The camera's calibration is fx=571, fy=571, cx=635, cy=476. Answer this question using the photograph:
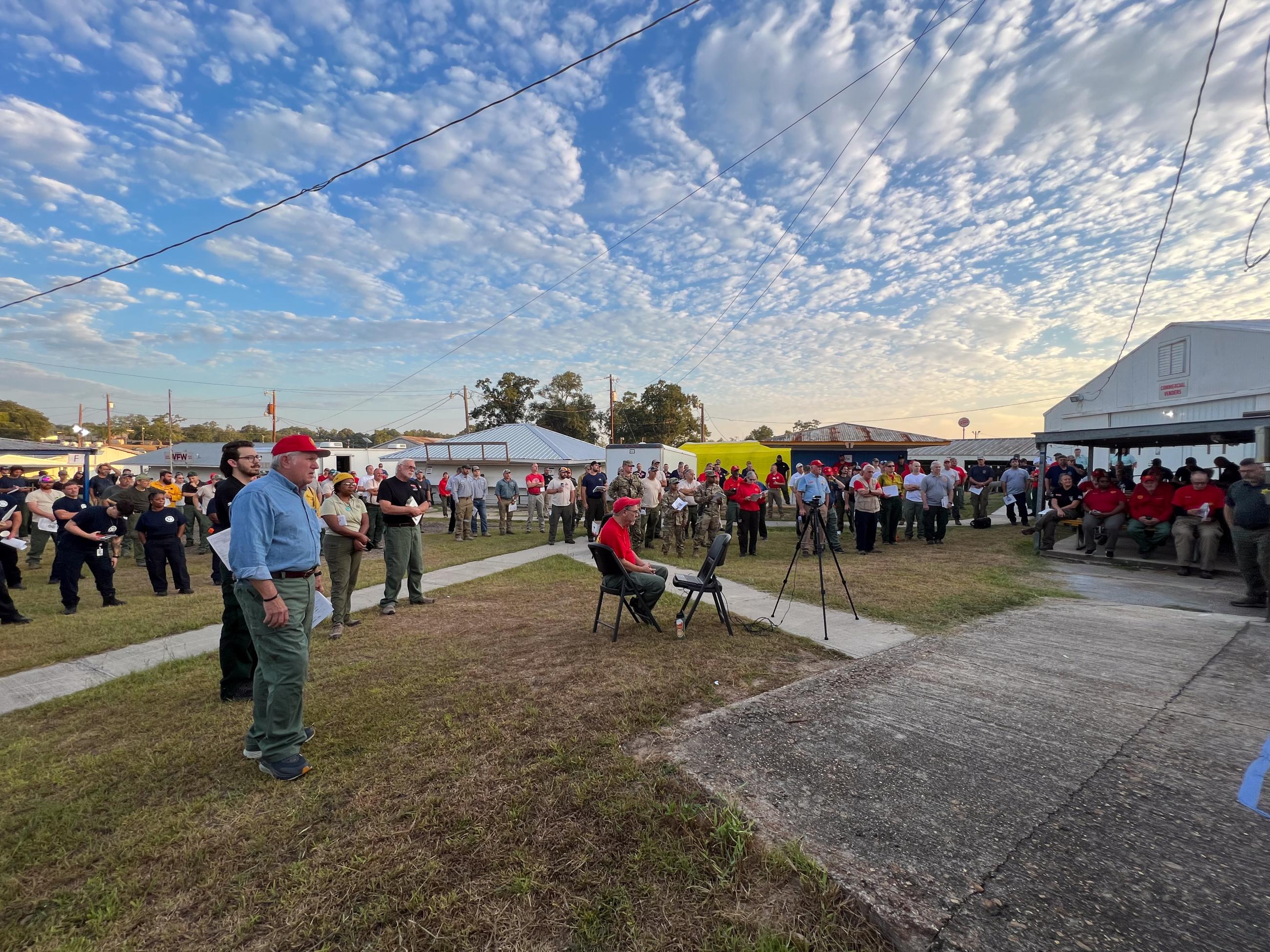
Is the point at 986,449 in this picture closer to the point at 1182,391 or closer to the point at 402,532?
the point at 1182,391

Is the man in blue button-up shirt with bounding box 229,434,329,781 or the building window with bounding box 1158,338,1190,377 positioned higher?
the building window with bounding box 1158,338,1190,377

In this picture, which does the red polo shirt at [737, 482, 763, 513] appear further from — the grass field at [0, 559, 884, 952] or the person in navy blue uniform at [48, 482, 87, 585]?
the person in navy blue uniform at [48, 482, 87, 585]

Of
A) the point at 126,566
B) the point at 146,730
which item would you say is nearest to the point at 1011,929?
the point at 146,730

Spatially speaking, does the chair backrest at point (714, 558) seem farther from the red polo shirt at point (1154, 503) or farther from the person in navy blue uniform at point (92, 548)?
the red polo shirt at point (1154, 503)

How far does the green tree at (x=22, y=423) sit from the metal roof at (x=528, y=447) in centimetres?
4956

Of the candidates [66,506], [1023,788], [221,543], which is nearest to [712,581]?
[1023,788]

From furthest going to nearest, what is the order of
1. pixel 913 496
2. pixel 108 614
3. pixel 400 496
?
pixel 913 496 → pixel 108 614 → pixel 400 496

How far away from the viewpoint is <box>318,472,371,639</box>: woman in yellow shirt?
5918 mm

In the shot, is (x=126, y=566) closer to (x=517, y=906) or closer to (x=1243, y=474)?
(x=517, y=906)

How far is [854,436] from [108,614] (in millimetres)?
37802

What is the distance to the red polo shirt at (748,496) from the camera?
11.0 metres

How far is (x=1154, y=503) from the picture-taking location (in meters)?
9.73

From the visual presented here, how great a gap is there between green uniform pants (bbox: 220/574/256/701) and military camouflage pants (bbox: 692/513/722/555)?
8.15m

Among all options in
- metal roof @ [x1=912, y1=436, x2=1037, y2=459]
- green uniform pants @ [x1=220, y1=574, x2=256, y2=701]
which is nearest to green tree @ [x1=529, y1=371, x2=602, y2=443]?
metal roof @ [x1=912, y1=436, x2=1037, y2=459]
